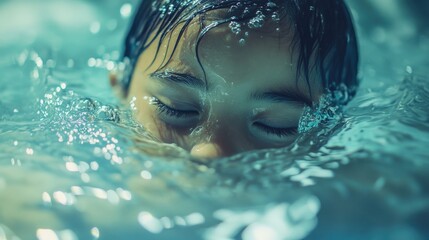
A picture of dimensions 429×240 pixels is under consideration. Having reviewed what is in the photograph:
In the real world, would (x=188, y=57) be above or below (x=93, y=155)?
above

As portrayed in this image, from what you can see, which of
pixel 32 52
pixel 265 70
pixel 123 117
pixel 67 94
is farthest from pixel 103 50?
pixel 265 70

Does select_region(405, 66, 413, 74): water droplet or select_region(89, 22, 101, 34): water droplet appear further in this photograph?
select_region(89, 22, 101, 34): water droplet

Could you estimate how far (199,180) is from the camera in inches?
58.2

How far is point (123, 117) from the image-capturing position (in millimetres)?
1850

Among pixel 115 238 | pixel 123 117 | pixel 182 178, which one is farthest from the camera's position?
pixel 123 117

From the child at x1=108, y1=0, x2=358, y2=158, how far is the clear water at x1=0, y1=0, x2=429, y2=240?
0.30 feet

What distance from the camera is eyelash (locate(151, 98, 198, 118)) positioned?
69.5 inches

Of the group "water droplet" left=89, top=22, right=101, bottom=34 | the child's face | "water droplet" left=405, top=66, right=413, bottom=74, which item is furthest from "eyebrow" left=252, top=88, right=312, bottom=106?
"water droplet" left=89, top=22, right=101, bottom=34

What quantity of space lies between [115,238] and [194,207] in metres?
0.20

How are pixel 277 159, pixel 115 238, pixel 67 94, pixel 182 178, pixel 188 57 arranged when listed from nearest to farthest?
pixel 115 238 < pixel 182 178 < pixel 277 159 < pixel 188 57 < pixel 67 94

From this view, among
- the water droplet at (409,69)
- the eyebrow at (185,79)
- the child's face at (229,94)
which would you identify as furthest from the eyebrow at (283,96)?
the water droplet at (409,69)

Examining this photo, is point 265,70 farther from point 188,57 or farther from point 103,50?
point 103,50

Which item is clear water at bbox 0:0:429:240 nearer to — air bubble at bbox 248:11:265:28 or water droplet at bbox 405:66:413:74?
air bubble at bbox 248:11:265:28

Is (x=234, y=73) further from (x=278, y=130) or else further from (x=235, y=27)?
(x=278, y=130)
